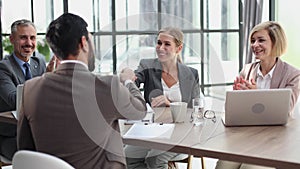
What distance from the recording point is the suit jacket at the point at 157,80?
10.8 ft

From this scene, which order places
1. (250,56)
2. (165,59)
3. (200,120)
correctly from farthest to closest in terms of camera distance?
(250,56)
(165,59)
(200,120)

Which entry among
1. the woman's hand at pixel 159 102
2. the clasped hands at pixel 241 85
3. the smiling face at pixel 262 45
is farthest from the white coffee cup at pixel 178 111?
the smiling face at pixel 262 45

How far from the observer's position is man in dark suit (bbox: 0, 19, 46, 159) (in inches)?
124

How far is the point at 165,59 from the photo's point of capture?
3.37m

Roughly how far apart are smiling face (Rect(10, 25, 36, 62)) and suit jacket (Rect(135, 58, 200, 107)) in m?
0.86

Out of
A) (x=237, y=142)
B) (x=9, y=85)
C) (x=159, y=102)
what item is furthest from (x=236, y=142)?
(x=9, y=85)

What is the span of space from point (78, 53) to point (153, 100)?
1188 millimetres

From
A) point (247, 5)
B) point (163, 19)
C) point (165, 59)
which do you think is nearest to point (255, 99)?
point (165, 59)

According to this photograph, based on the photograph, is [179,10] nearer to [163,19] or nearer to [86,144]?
[163,19]

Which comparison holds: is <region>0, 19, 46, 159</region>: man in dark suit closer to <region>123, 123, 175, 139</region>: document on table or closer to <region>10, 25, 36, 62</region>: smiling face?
<region>10, 25, 36, 62</region>: smiling face

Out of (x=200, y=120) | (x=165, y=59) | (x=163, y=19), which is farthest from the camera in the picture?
(x=163, y=19)

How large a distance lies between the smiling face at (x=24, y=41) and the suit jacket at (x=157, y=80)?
0.86 metres

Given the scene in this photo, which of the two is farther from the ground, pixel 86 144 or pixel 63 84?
pixel 63 84

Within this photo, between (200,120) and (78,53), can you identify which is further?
(200,120)
